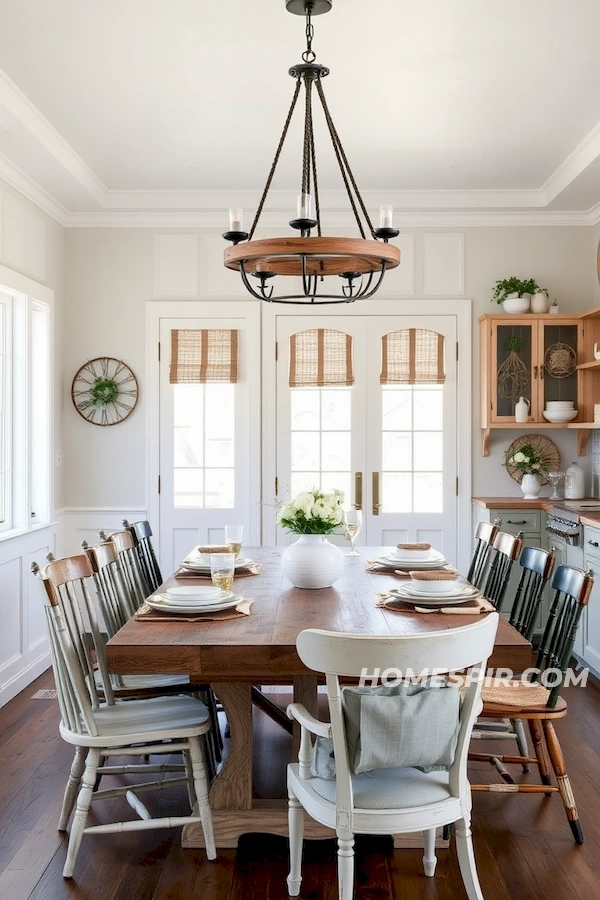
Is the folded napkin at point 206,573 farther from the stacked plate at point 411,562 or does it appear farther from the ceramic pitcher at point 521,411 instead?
the ceramic pitcher at point 521,411

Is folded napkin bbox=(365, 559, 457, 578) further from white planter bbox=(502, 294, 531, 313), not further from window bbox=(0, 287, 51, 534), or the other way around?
white planter bbox=(502, 294, 531, 313)

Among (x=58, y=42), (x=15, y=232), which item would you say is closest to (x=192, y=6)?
(x=58, y=42)

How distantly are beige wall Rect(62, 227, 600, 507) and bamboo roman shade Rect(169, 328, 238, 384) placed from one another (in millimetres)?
249

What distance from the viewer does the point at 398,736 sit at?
204 centimetres

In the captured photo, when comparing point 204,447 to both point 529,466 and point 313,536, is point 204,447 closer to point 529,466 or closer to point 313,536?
point 529,466

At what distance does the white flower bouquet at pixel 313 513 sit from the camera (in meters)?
3.17

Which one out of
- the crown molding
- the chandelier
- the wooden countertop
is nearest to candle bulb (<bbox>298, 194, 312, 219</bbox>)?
the chandelier

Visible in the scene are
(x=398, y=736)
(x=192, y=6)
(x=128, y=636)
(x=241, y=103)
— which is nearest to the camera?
(x=398, y=736)

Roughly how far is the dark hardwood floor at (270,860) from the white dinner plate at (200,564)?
850 mm

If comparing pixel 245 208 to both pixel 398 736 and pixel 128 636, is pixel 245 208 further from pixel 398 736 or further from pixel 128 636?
pixel 398 736

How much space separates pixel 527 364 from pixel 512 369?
104 mm

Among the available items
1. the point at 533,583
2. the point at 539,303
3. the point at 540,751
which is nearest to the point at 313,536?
the point at 533,583

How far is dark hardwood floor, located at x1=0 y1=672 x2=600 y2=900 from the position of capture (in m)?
2.52

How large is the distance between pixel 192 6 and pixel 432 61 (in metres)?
1.09
